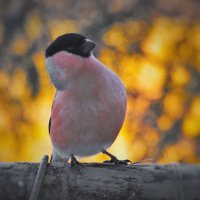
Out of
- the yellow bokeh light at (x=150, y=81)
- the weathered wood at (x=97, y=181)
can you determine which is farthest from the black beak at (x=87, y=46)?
the yellow bokeh light at (x=150, y=81)

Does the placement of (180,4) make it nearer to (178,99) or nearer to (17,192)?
(178,99)

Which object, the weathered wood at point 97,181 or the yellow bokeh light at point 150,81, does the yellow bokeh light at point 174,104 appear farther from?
the weathered wood at point 97,181

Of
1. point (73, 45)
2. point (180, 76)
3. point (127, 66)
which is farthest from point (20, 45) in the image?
point (73, 45)

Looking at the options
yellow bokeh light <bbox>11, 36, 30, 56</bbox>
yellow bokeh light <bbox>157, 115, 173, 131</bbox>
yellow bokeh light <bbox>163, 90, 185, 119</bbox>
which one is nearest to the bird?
yellow bokeh light <bbox>157, 115, 173, 131</bbox>

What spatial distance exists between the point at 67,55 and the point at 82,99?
0.46 ft

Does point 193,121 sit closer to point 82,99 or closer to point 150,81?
point 150,81

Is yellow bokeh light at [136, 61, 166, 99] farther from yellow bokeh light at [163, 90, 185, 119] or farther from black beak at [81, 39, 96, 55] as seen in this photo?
black beak at [81, 39, 96, 55]

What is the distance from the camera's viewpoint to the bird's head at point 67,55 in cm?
126

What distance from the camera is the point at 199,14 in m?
2.81

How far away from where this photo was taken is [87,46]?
1.25 metres

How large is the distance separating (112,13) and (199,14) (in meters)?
0.57

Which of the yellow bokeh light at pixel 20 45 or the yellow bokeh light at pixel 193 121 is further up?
the yellow bokeh light at pixel 20 45

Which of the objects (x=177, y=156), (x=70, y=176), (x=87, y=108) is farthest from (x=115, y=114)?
(x=177, y=156)

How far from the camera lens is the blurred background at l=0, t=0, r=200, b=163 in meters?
2.37
